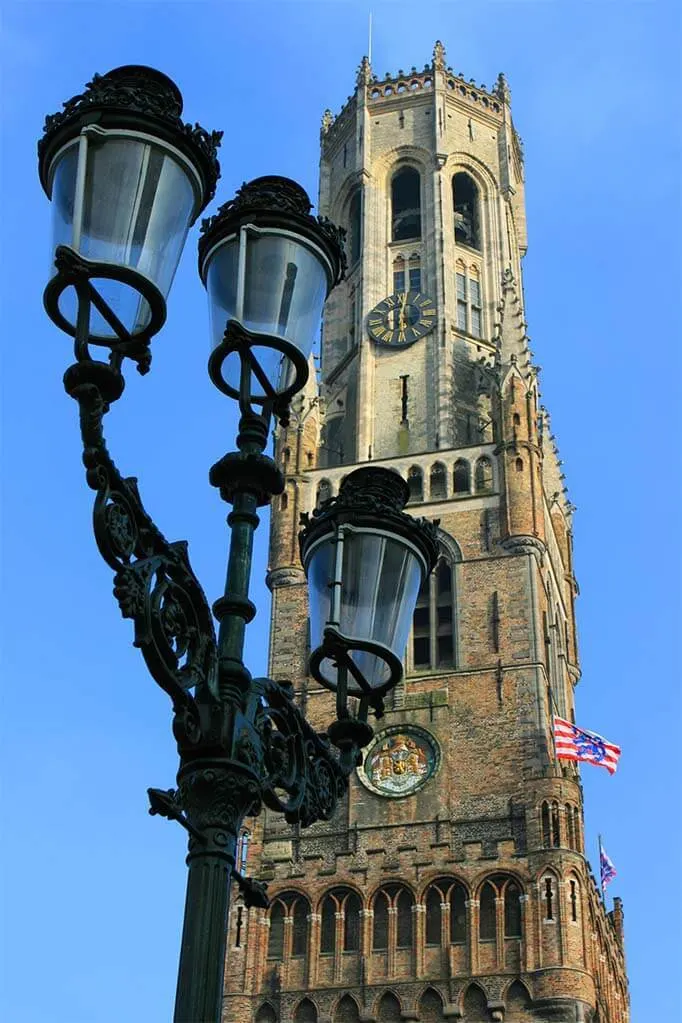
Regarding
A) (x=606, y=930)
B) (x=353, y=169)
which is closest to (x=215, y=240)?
(x=606, y=930)

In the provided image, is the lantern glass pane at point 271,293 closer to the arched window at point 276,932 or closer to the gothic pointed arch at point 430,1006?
the gothic pointed arch at point 430,1006

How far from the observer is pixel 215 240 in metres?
8.60

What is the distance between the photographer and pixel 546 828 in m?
36.3

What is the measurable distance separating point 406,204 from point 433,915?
27698 millimetres

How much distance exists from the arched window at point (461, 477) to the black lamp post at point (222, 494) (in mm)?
35000

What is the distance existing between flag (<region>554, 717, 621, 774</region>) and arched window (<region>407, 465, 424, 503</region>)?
8.79 m

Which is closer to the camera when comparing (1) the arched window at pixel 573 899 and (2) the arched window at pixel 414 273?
(1) the arched window at pixel 573 899

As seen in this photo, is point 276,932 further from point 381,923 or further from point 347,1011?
point 347,1011

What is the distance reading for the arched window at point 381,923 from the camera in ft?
119

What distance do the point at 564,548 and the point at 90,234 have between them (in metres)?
43.8

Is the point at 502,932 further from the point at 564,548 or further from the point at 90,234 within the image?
the point at 90,234

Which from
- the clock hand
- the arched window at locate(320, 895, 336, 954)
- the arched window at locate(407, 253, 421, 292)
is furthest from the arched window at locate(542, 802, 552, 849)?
the arched window at locate(407, 253, 421, 292)

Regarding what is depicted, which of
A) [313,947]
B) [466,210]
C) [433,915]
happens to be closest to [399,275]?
[466,210]

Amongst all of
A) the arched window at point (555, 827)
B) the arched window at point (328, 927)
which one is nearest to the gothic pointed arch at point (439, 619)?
the arched window at point (555, 827)
